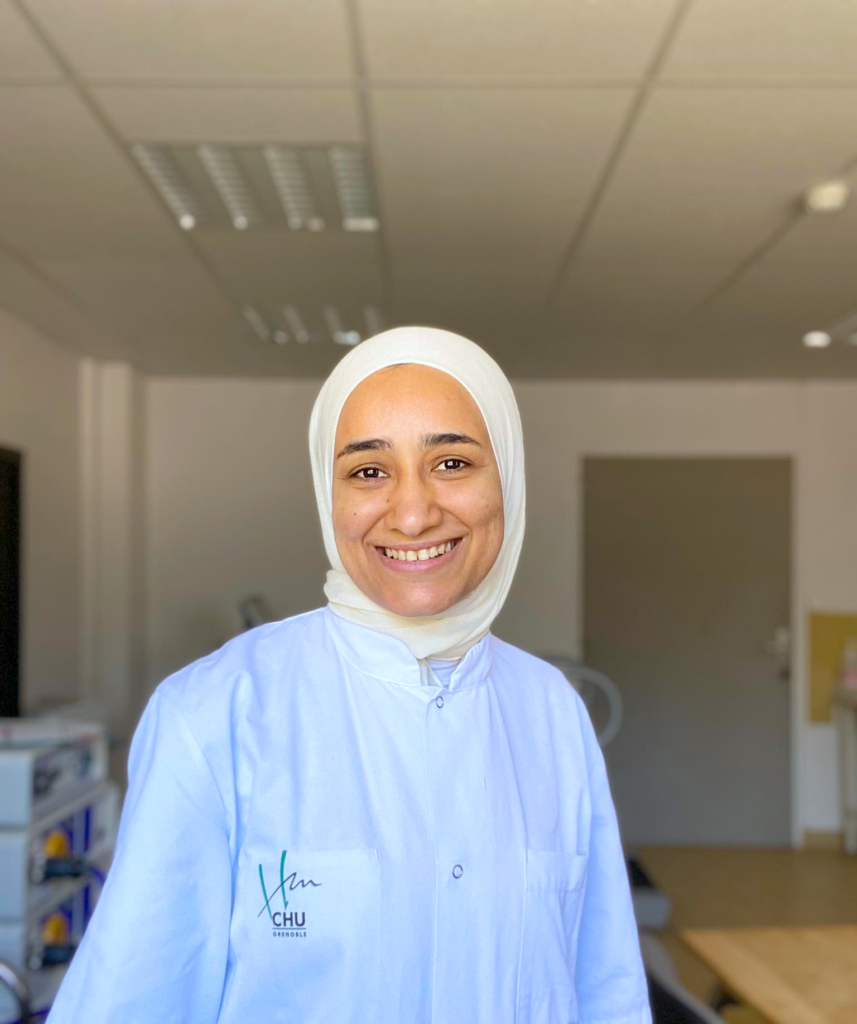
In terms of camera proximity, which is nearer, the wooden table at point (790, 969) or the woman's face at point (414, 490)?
the woman's face at point (414, 490)

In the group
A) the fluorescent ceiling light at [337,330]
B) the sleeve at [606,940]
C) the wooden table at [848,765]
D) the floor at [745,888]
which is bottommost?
the floor at [745,888]

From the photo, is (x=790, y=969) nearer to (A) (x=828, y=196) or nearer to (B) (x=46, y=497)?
(A) (x=828, y=196)

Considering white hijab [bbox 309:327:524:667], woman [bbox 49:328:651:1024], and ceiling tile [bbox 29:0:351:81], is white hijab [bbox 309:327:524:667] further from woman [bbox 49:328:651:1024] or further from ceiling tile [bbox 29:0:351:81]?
ceiling tile [bbox 29:0:351:81]

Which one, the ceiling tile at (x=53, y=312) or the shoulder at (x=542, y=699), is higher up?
the ceiling tile at (x=53, y=312)

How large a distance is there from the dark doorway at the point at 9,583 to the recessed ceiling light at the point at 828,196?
2627mm

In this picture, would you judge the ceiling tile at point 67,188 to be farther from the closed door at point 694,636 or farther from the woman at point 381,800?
the closed door at point 694,636

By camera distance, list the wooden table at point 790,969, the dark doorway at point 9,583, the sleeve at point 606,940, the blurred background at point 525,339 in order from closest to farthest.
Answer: the sleeve at point 606,940
the wooden table at point 790,969
the blurred background at point 525,339
the dark doorway at point 9,583

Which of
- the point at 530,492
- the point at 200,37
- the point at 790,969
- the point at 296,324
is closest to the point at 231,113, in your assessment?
the point at 200,37

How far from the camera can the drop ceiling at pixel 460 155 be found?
5.43 ft

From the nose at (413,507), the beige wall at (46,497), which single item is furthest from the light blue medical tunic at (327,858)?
the beige wall at (46,497)

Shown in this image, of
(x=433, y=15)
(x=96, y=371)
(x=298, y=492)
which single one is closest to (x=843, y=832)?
(x=298, y=492)

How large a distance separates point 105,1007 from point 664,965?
122 centimetres

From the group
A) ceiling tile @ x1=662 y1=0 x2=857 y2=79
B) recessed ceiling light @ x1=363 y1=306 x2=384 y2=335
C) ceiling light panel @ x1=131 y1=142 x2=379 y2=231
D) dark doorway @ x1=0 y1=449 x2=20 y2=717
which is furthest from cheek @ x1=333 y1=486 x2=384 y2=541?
dark doorway @ x1=0 y1=449 x2=20 y2=717

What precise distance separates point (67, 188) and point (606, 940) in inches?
83.4
